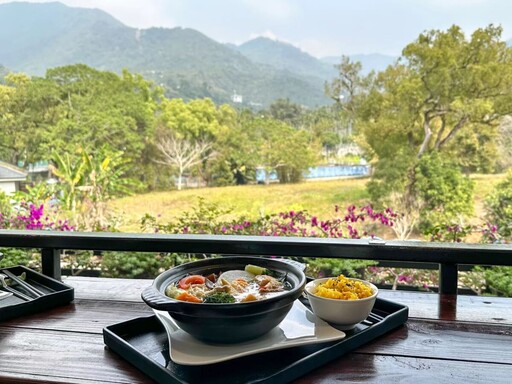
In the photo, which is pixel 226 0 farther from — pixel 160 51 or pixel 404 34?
pixel 404 34

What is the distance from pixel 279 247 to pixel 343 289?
303 millimetres

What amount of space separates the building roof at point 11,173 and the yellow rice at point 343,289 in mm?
5331

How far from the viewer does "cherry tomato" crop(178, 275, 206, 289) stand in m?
0.80

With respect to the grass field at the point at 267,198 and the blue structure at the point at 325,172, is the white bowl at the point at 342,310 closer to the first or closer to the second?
the grass field at the point at 267,198

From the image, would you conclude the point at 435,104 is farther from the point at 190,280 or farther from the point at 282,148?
the point at 190,280

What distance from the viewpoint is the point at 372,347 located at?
79cm

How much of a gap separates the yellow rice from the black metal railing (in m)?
0.22

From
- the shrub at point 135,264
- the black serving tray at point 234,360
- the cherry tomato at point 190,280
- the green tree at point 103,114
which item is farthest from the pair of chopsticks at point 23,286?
the green tree at point 103,114

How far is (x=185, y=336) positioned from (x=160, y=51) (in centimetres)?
858

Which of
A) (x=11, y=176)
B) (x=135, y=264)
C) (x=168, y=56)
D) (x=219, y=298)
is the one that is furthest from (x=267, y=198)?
(x=219, y=298)

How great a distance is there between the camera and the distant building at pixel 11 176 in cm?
504

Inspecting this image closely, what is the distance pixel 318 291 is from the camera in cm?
83

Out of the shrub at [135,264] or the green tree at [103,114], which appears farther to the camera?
the green tree at [103,114]

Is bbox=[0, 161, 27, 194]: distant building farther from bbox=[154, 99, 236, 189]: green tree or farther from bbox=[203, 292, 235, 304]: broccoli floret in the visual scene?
bbox=[203, 292, 235, 304]: broccoli floret
